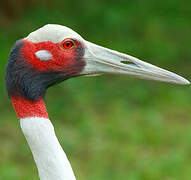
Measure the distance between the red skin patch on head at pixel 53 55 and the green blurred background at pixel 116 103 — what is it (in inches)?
114

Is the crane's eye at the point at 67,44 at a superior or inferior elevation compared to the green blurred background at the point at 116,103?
superior

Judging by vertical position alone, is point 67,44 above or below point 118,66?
above

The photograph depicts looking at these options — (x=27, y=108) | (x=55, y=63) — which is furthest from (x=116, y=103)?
(x=27, y=108)

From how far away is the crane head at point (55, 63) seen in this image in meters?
3.27

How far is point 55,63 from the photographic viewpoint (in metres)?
3.40

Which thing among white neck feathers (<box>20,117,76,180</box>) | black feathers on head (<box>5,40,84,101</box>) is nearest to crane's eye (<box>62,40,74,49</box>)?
black feathers on head (<box>5,40,84,101</box>)

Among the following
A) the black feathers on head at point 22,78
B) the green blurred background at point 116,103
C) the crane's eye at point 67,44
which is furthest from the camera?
the green blurred background at point 116,103

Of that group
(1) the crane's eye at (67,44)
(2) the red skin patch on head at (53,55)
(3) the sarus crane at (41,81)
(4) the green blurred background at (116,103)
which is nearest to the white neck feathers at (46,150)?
(3) the sarus crane at (41,81)

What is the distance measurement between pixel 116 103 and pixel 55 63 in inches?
167

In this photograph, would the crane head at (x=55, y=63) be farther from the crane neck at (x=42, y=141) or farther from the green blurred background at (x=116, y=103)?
the green blurred background at (x=116, y=103)

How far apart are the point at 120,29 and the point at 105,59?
6.29 metres

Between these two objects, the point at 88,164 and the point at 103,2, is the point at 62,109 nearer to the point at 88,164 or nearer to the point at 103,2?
the point at 88,164

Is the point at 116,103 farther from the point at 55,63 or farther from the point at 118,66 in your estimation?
the point at 55,63

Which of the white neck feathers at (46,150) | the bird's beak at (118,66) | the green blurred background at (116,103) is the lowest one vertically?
the green blurred background at (116,103)
